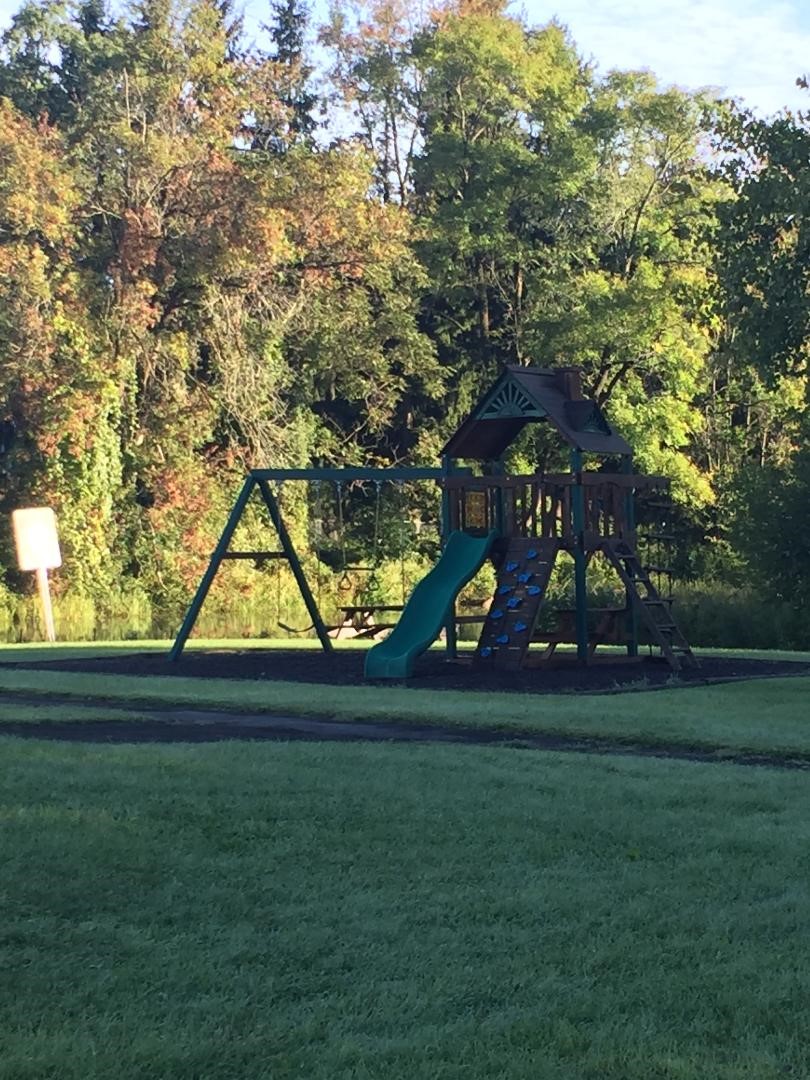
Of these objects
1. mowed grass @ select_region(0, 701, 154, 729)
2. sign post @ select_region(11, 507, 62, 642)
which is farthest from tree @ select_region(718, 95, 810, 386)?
sign post @ select_region(11, 507, 62, 642)

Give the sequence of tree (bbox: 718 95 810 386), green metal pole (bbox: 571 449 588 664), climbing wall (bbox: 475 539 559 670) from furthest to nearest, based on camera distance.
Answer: green metal pole (bbox: 571 449 588 664) → climbing wall (bbox: 475 539 559 670) → tree (bbox: 718 95 810 386)

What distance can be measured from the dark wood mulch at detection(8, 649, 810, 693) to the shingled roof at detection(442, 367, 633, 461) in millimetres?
3022

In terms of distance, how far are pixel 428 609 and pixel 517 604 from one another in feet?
3.98

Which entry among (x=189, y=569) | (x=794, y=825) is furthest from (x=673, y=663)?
(x=189, y=569)

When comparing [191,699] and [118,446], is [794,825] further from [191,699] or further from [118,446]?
[118,446]

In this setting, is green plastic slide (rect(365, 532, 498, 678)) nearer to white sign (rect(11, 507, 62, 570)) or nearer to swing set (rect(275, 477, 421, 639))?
swing set (rect(275, 477, 421, 639))

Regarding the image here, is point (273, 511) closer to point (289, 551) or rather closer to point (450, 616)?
point (289, 551)

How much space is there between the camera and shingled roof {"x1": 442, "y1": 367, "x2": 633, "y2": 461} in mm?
19609

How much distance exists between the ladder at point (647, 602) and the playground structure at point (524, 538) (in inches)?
0.8

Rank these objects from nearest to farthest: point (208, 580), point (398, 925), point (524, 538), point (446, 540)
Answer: point (398, 925)
point (524, 538)
point (446, 540)
point (208, 580)

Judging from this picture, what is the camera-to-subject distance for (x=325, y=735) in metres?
11.3

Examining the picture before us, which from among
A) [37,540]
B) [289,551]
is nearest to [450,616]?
[289,551]

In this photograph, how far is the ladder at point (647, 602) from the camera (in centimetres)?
1834

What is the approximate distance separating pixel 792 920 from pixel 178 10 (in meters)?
38.2
